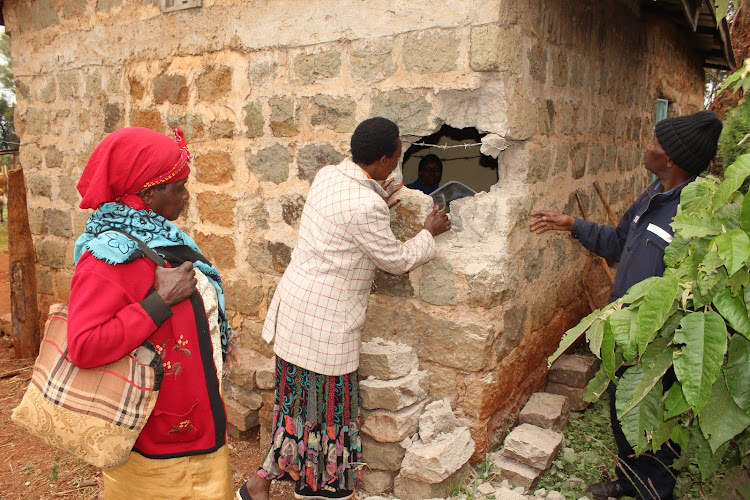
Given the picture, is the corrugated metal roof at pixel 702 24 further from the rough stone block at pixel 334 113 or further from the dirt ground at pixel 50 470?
the dirt ground at pixel 50 470

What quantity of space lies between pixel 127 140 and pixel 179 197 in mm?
269

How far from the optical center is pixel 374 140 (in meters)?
2.43

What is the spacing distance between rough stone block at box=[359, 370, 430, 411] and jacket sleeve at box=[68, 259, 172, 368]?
1295 mm

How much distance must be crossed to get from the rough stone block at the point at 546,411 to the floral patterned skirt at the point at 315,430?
103 centimetres

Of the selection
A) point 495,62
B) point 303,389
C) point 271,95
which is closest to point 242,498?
point 303,389

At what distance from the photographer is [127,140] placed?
1.84 meters

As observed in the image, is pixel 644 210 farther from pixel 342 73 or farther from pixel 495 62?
pixel 342 73

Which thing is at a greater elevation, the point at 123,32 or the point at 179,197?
the point at 123,32

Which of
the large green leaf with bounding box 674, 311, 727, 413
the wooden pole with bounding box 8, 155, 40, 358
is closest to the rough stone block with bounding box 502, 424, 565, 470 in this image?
the large green leaf with bounding box 674, 311, 727, 413

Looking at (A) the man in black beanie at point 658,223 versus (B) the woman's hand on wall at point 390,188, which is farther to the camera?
(B) the woman's hand on wall at point 390,188

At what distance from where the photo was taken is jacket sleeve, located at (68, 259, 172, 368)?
171cm

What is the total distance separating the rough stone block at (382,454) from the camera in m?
2.82

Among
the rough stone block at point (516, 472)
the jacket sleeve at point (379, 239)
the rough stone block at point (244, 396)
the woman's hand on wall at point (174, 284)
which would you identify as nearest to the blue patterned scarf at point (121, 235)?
the woman's hand on wall at point (174, 284)

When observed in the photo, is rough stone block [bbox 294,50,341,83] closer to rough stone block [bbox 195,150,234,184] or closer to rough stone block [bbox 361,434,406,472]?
rough stone block [bbox 195,150,234,184]
